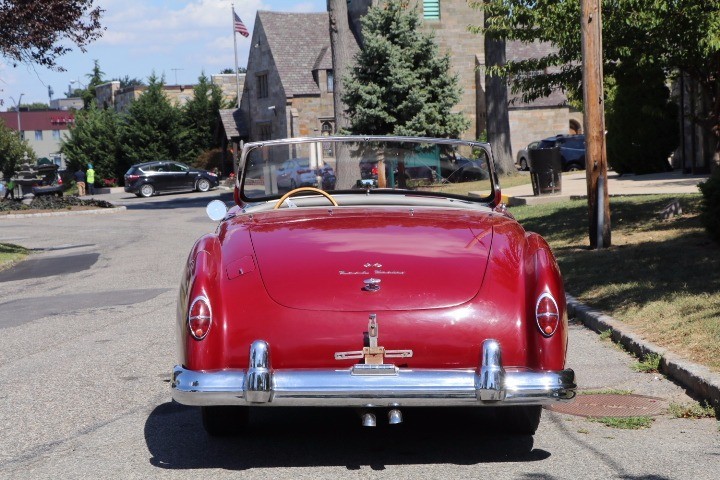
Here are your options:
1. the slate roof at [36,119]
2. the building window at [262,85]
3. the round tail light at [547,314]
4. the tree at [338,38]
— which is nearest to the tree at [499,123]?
the tree at [338,38]

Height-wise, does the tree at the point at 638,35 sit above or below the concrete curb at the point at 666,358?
above

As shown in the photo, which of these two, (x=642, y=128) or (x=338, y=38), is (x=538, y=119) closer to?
(x=642, y=128)

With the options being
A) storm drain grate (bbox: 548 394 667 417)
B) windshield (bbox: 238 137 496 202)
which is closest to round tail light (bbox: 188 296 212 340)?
windshield (bbox: 238 137 496 202)

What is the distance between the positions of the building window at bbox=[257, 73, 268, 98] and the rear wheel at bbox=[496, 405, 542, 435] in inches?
2139

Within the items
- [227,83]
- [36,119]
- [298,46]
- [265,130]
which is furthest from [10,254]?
[36,119]

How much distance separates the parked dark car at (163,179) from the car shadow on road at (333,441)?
1758 inches

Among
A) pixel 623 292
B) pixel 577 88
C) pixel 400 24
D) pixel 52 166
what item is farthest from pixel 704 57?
pixel 52 166

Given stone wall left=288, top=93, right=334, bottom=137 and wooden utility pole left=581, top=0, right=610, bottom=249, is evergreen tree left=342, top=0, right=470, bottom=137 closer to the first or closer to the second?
stone wall left=288, top=93, right=334, bottom=137

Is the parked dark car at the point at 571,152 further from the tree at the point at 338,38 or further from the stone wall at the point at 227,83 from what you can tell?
the stone wall at the point at 227,83

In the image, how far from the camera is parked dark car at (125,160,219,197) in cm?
4994

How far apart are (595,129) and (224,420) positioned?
28.5 ft

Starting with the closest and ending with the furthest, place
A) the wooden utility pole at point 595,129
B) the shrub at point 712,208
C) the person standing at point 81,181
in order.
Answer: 1. the shrub at point 712,208
2. the wooden utility pole at point 595,129
3. the person standing at point 81,181

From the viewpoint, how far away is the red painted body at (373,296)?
493 cm

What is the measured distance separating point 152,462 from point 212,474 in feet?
1.43
